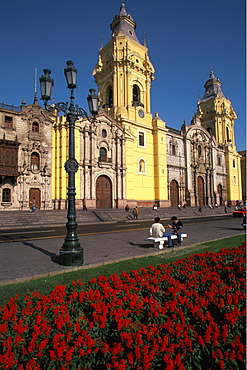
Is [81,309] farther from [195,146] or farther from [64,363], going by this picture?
[195,146]

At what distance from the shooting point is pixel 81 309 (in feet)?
12.3

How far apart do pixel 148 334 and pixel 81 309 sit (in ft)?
4.07

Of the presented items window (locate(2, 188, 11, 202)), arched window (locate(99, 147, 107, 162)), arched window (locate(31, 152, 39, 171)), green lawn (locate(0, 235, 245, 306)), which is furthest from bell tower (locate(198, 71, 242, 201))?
green lawn (locate(0, 235, 245, 306))

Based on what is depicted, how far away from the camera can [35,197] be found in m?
27.4

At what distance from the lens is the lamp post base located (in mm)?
6719

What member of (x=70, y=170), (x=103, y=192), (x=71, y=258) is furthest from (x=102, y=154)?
(x=71, y=258)

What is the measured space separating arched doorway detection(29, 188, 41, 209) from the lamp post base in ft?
70.3

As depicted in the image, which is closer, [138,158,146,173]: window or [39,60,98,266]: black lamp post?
[39,60,98,266]: black lamp post

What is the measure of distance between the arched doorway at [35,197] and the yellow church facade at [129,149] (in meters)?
1.81

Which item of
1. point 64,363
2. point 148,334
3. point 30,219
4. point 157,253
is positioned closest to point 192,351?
point 148,334

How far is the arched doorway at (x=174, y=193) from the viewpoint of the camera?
4044 centimetres

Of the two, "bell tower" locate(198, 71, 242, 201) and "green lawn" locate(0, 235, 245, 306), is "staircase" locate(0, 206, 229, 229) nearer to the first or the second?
"green lawn" locate(0, 235, 245, 306)

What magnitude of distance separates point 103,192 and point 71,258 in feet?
83.4

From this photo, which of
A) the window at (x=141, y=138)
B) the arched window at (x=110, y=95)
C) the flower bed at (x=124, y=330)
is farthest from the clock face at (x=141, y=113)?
the flower bed at (x=124, y=330)
